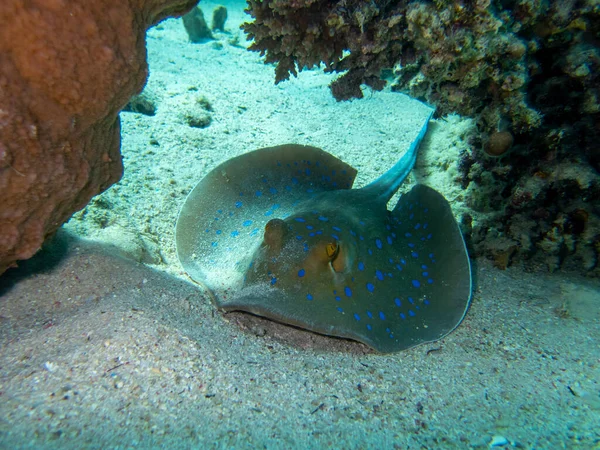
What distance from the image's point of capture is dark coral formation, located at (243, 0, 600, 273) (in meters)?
2.96

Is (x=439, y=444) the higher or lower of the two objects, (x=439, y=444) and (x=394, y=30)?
the lower

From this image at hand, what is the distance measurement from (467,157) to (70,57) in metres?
A: 4.55

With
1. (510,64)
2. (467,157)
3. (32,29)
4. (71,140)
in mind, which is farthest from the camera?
(467,157)

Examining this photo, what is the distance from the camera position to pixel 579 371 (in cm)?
263

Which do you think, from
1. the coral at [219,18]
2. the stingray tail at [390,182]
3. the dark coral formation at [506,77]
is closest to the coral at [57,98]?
the dark coral formation at [506,77]

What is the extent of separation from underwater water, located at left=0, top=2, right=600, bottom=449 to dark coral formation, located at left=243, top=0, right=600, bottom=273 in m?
0.58

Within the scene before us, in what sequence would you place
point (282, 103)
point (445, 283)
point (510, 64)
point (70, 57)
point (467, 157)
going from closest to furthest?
point (70, 57) < point (510, 64) < point (445, 283) < point (467, 157) < point (282, 103)

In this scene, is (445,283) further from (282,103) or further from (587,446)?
(282,103)

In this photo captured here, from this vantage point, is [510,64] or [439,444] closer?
[439,444]

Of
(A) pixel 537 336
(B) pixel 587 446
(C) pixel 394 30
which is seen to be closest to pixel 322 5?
(C) pixel 394 30

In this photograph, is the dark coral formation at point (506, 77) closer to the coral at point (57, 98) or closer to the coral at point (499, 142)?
the coral at point (499, 142)

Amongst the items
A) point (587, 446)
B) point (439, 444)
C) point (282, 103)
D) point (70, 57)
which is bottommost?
point (439, 444)

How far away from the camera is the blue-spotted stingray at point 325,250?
276 centimetres

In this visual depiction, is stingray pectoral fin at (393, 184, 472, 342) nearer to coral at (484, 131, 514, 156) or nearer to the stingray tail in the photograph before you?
the stingray tail
